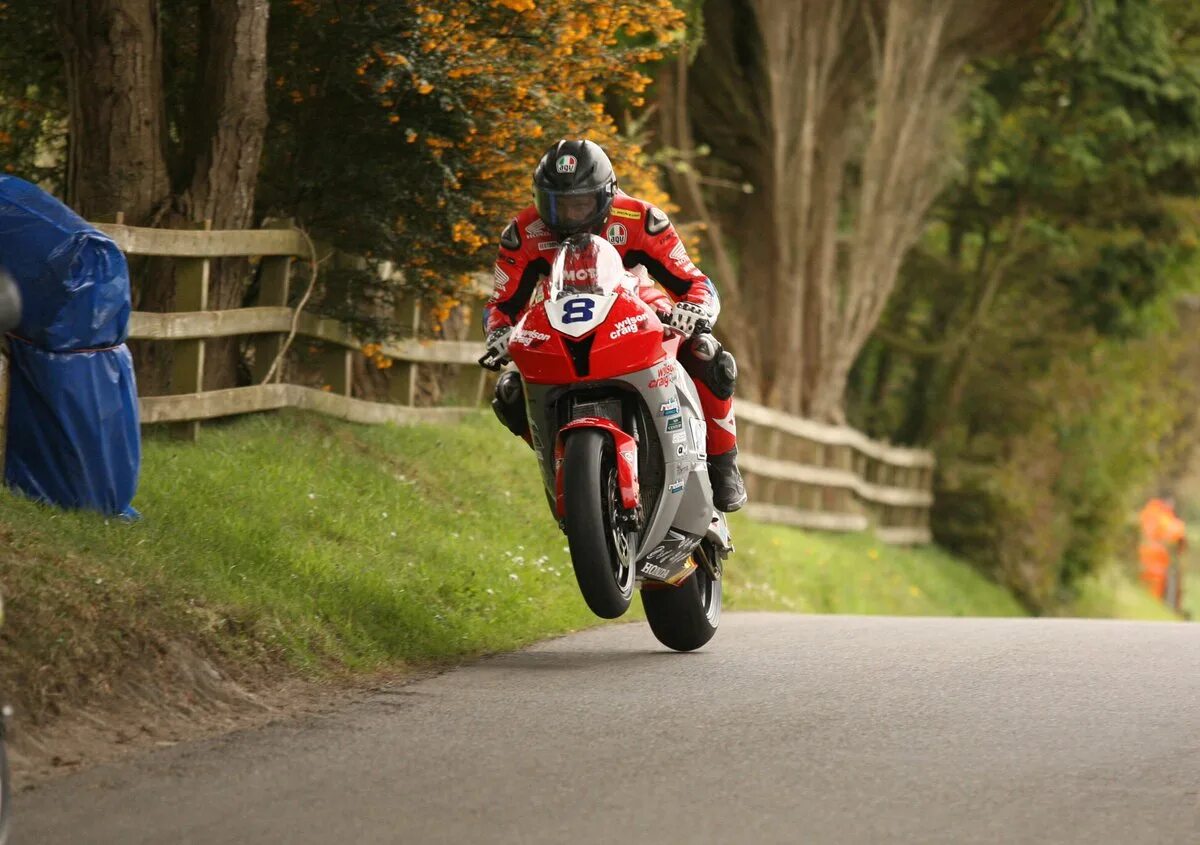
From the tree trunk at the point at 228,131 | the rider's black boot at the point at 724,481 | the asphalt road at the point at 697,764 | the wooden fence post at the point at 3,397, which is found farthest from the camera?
the tree trunk at the point at 228,131

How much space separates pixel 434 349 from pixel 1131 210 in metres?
13.9

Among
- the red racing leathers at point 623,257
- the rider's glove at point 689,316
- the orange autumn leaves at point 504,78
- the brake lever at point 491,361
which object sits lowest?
the brake lever at point 491,361

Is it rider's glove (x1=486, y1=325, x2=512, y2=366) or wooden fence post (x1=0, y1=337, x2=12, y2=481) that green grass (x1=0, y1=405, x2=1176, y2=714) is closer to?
wooden fence post (x1=0, y1=337, x2=12, y2=481)

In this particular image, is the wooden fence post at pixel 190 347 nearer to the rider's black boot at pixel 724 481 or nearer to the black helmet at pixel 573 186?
the black helmet at pixel 573 186

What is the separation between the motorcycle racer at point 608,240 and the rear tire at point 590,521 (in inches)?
32.9

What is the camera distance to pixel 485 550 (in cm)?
1180

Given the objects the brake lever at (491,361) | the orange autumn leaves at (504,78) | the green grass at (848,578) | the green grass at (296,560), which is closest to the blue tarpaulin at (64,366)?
the green grass at (296,560)

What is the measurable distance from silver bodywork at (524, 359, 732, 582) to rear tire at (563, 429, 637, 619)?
17.5 inches

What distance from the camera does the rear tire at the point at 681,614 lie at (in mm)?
9734

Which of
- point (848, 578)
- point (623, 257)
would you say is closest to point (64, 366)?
point (623, 257)

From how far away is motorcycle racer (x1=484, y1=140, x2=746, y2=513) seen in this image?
9016mm

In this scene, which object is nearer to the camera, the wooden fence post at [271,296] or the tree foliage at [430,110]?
the tree foliage at [430,110]

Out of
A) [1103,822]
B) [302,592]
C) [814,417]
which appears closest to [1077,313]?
[814,417]

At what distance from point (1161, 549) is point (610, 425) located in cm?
3800
